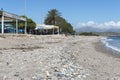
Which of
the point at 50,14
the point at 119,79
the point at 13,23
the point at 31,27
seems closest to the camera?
the point at 119,79

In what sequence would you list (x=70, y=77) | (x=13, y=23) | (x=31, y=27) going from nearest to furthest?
(x=70, y=77) < (x=13, y=23) < (x=31, y=27)

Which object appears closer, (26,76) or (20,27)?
(26,76)

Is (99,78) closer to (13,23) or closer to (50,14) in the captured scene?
(13,23)

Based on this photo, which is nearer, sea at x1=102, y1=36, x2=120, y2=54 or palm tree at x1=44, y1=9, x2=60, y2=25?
sea at x1=102, y1=36, x2=120, y2=54

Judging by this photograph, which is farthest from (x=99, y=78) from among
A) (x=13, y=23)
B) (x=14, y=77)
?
(x=13, y=23)

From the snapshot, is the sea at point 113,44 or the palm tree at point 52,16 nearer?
the sea at point 113,44

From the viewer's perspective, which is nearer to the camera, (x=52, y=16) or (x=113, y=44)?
(x=113, y=44)

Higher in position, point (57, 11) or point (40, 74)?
point (57, 11)

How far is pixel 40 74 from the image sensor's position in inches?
378

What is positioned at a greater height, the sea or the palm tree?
the palm tree

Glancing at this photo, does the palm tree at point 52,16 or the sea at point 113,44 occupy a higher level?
the palm tree at point 52,16

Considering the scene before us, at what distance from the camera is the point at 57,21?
349ft

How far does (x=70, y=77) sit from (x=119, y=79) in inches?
72.4

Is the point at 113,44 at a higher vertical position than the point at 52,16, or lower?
lower
